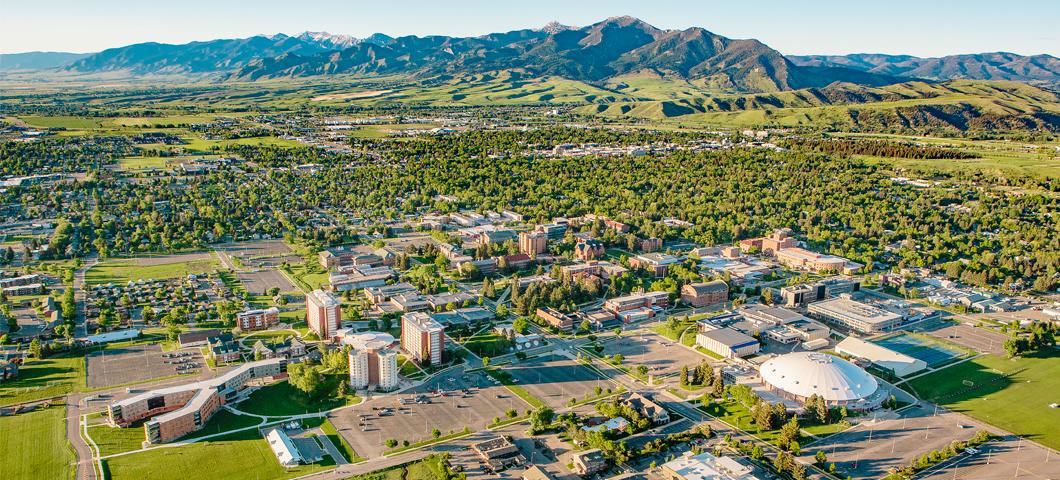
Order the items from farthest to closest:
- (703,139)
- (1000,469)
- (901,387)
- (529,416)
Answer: (703,139), (901,387), (529,416), (1000,469)

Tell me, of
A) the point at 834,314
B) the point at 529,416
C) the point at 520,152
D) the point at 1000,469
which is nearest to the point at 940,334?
the point at 834,314

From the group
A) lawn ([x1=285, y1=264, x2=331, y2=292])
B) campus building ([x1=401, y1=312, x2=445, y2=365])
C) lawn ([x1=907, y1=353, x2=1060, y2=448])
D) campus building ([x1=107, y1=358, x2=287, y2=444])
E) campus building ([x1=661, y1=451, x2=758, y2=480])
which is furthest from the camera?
lawn ([x1=285, y1=264, x2=331, y2=292])

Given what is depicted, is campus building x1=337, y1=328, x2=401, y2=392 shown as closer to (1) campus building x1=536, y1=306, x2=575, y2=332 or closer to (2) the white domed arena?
(1) campus building x1=536, y1=306, x2=575, y2=332

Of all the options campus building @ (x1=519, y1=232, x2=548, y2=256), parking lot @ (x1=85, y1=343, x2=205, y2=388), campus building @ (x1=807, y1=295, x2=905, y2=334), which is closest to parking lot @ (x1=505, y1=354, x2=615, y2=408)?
parking lot @ (x1=85, y1=343, x2=205, y2=388)

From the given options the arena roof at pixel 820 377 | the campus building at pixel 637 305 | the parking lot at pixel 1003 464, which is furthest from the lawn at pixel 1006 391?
the campus building at pixel 637 305

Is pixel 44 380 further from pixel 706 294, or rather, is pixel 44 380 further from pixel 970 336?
pixel 970 336

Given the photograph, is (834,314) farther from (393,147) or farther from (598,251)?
(393,147)
